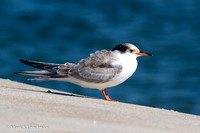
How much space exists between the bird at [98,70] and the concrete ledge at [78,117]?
0.85 metres

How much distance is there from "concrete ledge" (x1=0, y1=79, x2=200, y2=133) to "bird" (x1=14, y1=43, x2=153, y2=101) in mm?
850

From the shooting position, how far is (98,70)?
5.86 metres

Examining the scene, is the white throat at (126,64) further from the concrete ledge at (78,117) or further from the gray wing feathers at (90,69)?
the concrete ledge at (78,117)

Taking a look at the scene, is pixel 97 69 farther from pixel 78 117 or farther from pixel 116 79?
pixel 78 117

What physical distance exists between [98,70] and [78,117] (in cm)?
199

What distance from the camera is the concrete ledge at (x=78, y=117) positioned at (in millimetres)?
3521

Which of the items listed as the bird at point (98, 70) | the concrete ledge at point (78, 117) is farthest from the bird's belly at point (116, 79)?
the concrete ledge at point (78, 117)

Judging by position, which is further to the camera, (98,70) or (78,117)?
(98,70)

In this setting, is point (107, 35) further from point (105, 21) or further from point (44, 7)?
point (44, 7)

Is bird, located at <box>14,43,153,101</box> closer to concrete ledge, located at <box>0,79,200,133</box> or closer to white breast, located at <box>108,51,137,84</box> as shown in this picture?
white breast, located at <box>108,51,137,84</box>

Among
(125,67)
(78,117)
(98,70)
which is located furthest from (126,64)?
(78,117)

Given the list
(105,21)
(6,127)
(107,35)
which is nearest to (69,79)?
(6,127)

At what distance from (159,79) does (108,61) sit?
14.7 feet

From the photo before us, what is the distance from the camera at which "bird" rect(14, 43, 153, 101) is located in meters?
5.82
